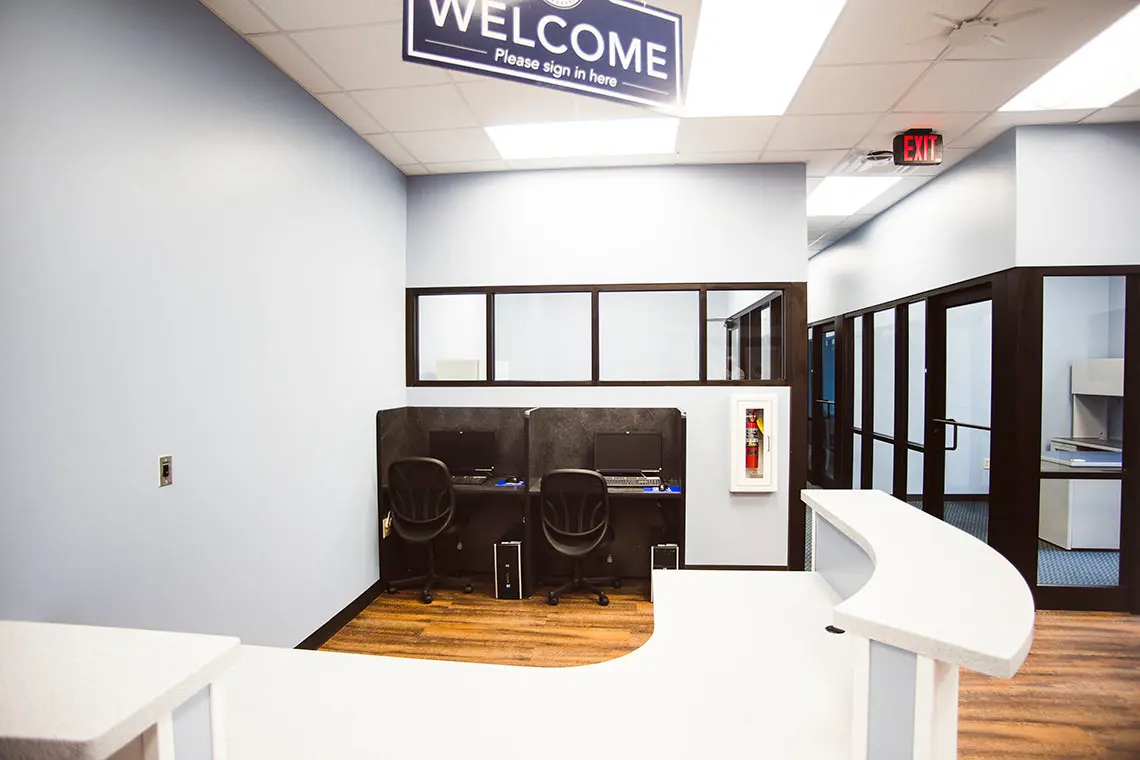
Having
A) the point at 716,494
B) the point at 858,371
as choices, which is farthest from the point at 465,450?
the point at 858,371

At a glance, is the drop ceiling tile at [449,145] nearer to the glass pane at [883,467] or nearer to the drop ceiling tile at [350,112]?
the drop ceiling tile at [350,112]

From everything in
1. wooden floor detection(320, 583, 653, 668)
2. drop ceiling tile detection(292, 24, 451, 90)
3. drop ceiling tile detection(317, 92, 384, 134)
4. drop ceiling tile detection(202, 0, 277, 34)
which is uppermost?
drop ceiling tile detection(317, 92, 384, 134)

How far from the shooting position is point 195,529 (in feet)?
6.93

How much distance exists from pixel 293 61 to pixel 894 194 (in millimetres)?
4413

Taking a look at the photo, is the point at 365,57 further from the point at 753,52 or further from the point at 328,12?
the point at 753,52

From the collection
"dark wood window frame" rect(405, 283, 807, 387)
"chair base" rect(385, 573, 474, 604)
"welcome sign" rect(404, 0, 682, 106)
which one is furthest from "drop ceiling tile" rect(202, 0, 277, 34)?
"chair base" rect(385, 573, 474, 604)

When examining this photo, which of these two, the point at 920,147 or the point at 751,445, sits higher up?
the point at 920,147

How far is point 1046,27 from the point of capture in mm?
2279

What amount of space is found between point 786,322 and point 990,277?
4.00 ft

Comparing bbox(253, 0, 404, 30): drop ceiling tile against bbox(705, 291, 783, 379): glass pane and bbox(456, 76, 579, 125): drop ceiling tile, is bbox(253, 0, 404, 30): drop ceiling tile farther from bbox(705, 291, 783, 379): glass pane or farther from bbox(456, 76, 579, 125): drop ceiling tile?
bbox(705, 291, 783, 379): glass pane

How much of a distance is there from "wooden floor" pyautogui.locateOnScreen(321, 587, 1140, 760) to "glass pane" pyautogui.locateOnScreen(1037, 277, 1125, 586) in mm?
925

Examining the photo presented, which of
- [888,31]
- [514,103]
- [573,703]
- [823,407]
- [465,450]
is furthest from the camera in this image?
[823,407]

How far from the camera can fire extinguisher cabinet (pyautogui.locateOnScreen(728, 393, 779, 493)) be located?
380 cm

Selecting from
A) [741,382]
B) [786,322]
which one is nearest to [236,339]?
[741,382]
